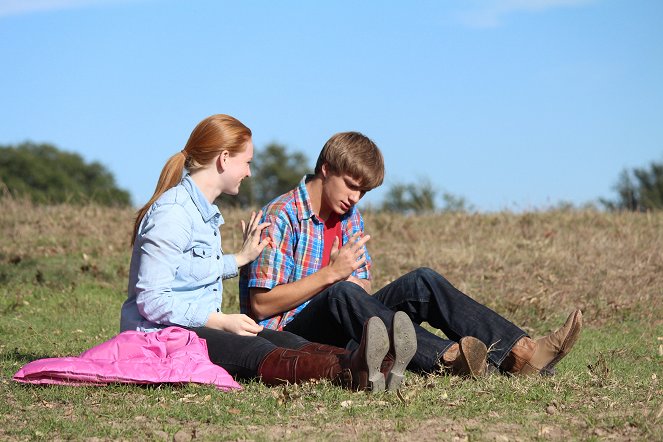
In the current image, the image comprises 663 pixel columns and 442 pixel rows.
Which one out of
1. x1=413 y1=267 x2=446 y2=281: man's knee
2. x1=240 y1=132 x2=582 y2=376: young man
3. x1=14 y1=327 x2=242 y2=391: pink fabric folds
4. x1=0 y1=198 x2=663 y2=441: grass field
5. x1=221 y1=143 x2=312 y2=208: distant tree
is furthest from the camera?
x1=221 y1=143 x2=312 y2=208: distant tree

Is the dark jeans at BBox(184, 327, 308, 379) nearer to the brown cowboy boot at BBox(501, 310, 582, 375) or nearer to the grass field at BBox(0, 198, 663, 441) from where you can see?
the grass field at BBox(0, 198, 663, 441)

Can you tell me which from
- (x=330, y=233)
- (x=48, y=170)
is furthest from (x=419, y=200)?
(x=48, y=170)

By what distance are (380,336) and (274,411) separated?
0.67 meters

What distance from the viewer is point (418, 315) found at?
592 cm

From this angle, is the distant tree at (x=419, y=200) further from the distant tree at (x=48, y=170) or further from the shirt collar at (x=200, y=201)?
the distant tree at (x=48, y=170)

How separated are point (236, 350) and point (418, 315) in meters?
1.17

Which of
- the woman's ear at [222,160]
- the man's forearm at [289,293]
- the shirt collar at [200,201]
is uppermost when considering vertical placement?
the woman's ear at [222,160]

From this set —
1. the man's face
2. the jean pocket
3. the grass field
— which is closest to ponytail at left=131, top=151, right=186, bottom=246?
the jean pocket

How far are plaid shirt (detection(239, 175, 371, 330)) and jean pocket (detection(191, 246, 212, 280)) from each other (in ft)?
1.64

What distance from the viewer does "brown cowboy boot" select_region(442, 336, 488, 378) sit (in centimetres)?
533

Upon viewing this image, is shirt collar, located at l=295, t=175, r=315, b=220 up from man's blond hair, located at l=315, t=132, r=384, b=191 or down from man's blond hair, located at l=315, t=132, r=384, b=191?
down

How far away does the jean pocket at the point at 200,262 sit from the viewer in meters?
5.50

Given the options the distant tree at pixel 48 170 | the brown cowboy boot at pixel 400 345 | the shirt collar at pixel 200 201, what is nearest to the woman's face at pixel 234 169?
the shirt collar at pixel 200 201

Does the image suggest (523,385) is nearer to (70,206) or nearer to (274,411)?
(274,411)
